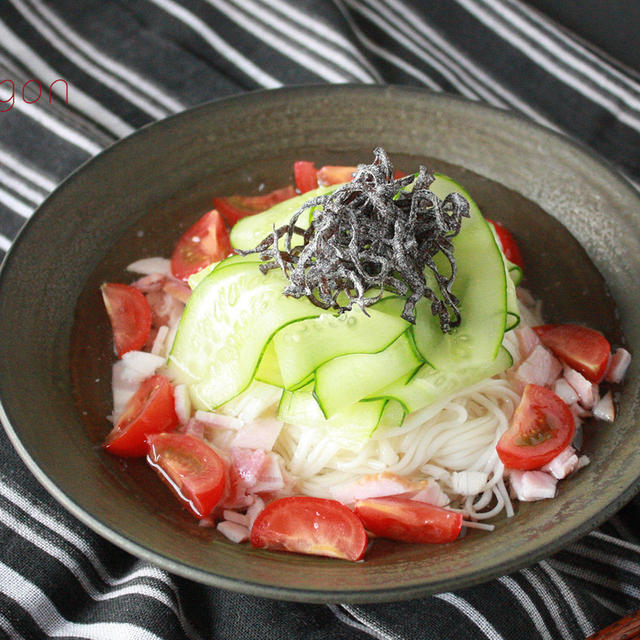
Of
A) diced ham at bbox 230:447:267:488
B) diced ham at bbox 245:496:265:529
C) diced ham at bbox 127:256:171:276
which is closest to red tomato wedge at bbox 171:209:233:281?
diced ham at bbox 127:256:171:276

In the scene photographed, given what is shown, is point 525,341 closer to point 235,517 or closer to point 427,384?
point 427,384

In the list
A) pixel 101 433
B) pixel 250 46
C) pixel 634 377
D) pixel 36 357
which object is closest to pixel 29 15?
pixel 250 46

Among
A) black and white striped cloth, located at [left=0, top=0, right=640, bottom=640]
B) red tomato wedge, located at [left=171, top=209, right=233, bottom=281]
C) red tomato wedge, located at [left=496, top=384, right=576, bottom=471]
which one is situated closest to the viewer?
red tomato wedge, located at [left=496, top=384, right=576, bottom=471]

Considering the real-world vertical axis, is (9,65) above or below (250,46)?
below

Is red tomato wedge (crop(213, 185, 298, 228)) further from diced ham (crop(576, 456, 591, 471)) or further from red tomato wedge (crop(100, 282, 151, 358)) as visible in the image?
diced ham (crop(576, 456, 591, 471))

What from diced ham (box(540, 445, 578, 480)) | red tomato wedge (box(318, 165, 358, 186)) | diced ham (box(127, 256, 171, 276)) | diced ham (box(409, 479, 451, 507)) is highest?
red tomato wedge (box(318, 165, 358, 186))

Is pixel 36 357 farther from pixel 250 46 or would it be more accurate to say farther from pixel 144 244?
pixel 250 46

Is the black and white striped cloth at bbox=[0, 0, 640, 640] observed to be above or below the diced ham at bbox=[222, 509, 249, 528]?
above
